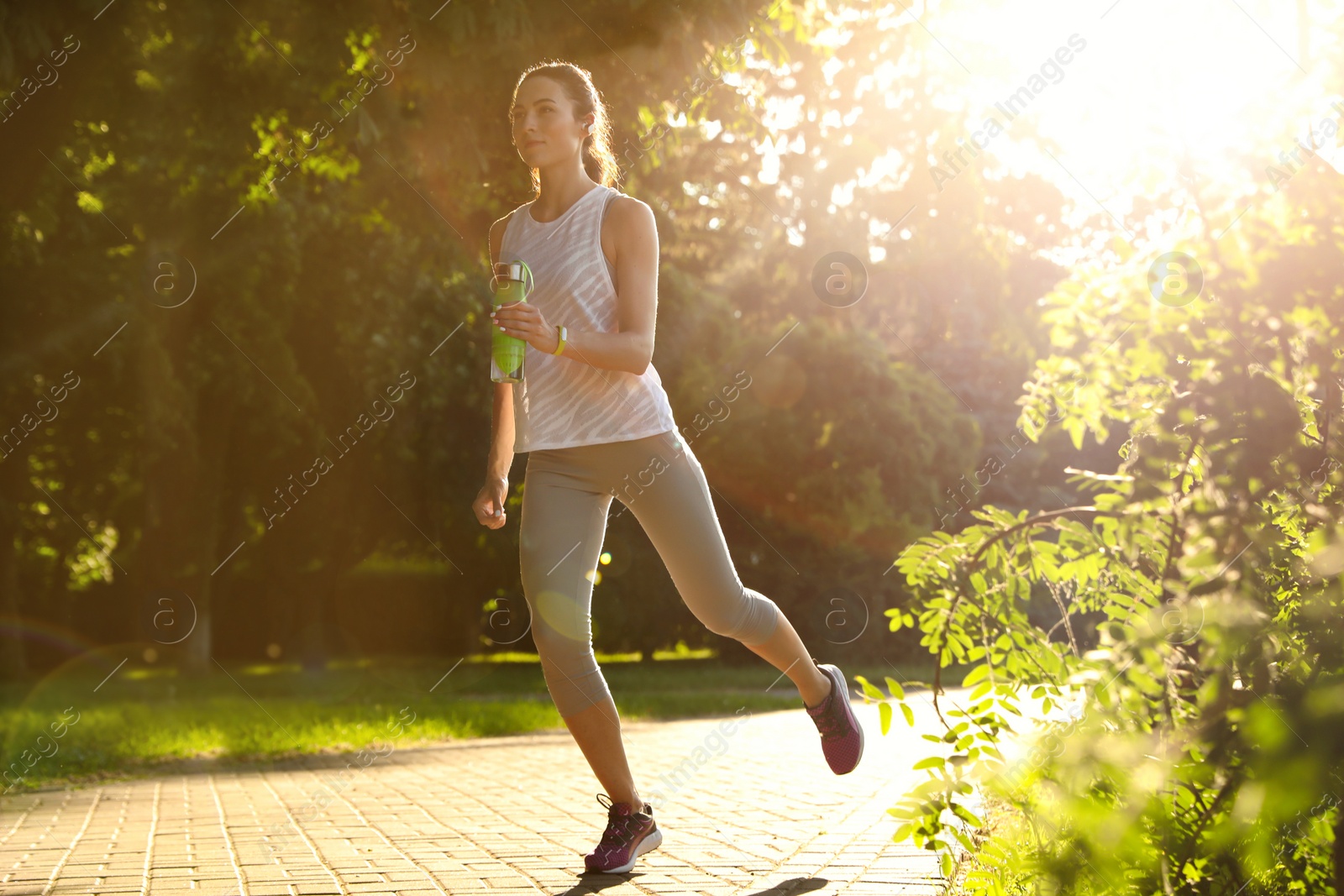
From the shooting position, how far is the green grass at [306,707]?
8.76 meters

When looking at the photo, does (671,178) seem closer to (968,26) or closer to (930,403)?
(968,26)

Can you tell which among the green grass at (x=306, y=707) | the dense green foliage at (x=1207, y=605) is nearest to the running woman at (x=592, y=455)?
the dense green foliage at (x=1207, y=605)

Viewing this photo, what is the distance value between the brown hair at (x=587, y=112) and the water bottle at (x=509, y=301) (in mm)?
599

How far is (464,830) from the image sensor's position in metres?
5.09

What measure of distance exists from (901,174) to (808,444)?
8660 mm

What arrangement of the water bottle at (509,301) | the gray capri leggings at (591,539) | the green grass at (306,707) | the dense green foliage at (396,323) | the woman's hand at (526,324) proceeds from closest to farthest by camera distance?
the woman's hand at (526,324) < the water bottle at (509,301) < the gray capri leggings at (591,539) < the dense green foliage at (396,323) < the green grass at (306,707)

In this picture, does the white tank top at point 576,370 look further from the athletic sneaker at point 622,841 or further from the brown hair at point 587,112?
the athletic sneaker at point 622,841

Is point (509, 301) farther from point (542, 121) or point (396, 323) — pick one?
point (396, 323)

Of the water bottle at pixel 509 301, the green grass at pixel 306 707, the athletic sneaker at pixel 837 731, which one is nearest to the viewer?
the water bottle at pixel 509 301

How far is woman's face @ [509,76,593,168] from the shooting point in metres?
4.04

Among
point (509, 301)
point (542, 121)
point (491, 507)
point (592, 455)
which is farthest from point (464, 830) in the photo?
point (542, 121)

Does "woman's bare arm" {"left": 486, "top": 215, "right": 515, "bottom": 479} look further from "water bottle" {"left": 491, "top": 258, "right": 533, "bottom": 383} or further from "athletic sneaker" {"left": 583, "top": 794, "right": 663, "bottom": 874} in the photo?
"athletic sneaker" {"left": 583, "top": 794, "right": 663, "bottom": 874}

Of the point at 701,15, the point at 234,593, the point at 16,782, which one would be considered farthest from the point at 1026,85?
the point at 234,593

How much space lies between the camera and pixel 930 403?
19984 millimetres
